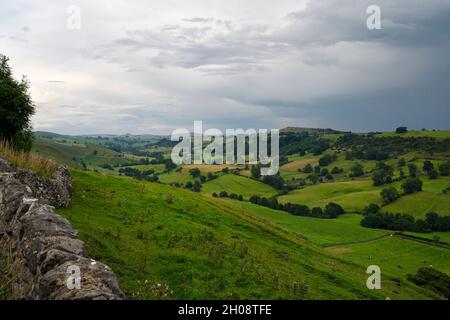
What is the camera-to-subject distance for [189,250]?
2203 cm

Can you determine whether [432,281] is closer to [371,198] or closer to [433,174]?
[371,198]

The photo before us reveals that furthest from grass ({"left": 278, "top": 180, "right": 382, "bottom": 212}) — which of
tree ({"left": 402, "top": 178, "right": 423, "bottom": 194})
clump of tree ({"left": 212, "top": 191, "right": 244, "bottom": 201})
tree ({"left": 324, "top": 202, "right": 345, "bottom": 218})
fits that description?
clump of tree ({"left": 212, "top": 191, "right": 244, "bottom": 201})

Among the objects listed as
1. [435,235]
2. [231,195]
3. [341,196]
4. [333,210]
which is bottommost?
[435,235]

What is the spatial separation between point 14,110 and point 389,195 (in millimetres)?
159055

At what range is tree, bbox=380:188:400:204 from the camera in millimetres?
165250

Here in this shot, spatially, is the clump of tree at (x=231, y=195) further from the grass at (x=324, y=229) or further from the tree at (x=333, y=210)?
the tree at (x=333, y=210)

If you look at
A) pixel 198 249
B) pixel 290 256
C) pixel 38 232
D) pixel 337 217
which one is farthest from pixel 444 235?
pixel 38 232

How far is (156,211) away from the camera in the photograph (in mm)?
29578

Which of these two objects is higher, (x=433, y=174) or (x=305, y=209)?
(x=433, y=174)

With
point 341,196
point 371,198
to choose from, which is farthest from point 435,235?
point 341,196

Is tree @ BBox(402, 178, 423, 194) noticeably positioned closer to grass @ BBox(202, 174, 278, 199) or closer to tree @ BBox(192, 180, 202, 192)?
grass @ BBox(202, 174, 278, 199)

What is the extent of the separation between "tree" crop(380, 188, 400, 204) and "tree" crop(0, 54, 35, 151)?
510ft
